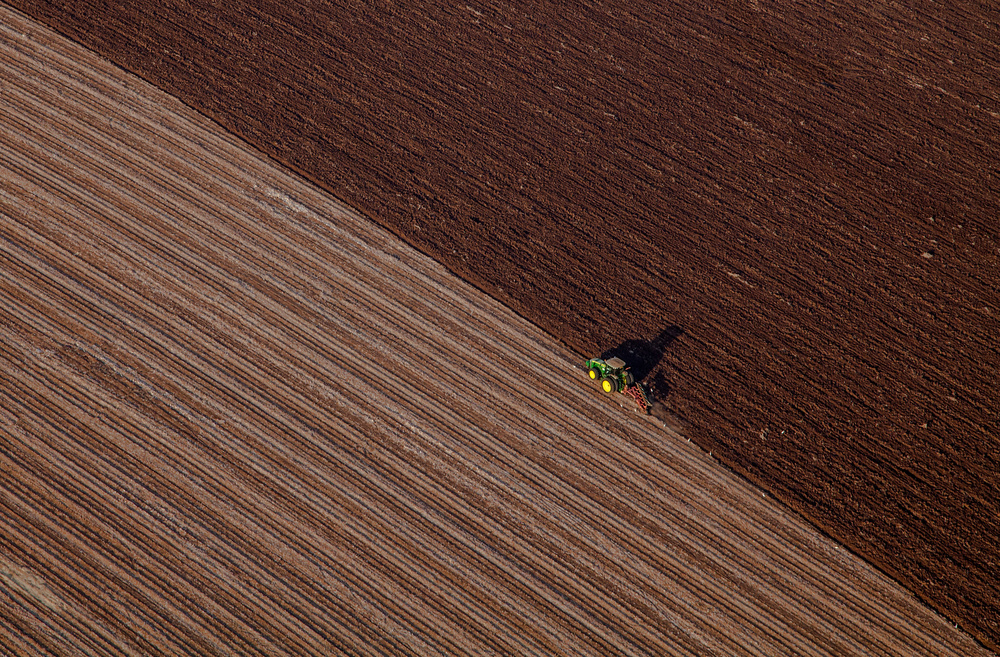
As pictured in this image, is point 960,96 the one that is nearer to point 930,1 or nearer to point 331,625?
point 930,1

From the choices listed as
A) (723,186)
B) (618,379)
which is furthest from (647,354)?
(723,186)

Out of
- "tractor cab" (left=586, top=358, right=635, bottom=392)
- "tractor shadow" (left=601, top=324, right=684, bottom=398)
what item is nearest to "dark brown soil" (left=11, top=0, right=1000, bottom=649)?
"tractor shadow" (left=601, top=324, right=684, bottom=398)

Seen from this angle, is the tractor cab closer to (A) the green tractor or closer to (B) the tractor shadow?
(A) the green tractor

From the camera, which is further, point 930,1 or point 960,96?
point 930,1

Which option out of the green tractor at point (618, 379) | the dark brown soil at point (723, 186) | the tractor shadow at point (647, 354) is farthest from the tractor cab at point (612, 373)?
the dark brown soil at point (723, 186)

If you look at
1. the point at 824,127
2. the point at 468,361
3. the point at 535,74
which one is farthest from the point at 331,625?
the point at 824,127

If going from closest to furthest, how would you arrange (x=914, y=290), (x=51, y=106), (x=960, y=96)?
(x=914, y=290) < (x=51, y=106) < (x=960, y=96)
